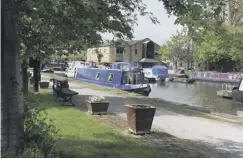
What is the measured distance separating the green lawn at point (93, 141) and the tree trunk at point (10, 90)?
34.8 inches

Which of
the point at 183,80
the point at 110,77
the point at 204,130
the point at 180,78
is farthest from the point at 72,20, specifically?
the point at 180,78

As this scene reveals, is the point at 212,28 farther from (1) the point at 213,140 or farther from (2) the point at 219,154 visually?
(1) the point at 213,140

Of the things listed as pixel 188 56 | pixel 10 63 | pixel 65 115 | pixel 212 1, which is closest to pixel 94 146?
pixel 10 63

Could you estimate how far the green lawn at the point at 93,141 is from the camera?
713 cm

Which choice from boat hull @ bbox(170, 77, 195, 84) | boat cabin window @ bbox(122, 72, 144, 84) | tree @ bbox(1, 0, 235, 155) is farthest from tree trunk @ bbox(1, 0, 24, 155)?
boat hull @ bbox(170, 77, 195, 84)

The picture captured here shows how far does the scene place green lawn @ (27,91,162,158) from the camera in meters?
7.13

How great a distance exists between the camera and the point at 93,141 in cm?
809

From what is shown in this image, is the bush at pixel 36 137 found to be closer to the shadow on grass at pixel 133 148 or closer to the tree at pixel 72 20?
the shadow on grass at pixel 133 148

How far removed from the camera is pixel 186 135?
33.9 feet

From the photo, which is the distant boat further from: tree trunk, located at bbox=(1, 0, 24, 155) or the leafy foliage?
tree trunk, located at bbox=(1, 0, 24, 155)

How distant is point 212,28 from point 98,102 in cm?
622

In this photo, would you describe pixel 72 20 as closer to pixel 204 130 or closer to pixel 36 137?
pixel 36 137

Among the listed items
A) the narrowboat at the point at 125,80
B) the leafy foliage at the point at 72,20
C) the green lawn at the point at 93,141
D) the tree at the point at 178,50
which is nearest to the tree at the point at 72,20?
the leafy foliage at the point at 72,20

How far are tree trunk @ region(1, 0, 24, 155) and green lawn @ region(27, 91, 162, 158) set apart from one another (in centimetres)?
88
